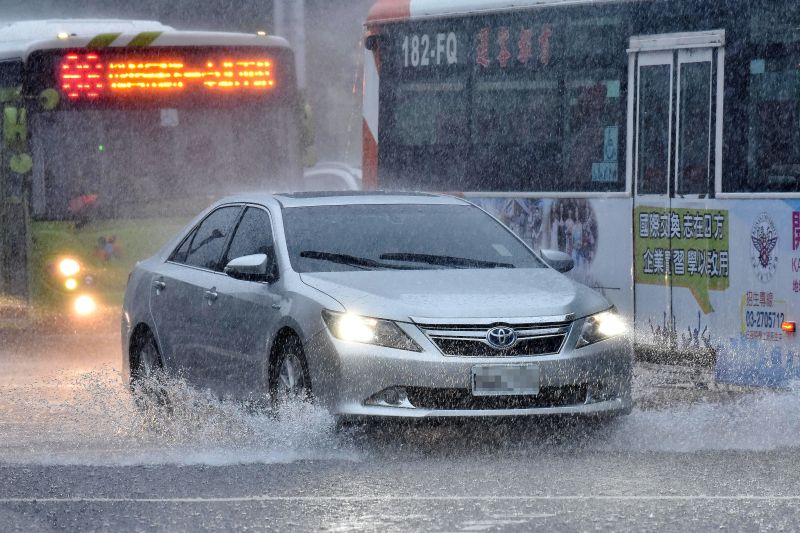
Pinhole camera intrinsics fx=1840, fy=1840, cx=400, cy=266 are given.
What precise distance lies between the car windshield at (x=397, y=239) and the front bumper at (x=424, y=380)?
1.01 metres

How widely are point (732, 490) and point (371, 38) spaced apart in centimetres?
738

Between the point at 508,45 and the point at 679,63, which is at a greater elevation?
the point at 508,45

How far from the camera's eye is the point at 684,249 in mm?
12266

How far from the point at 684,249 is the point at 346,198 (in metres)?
2.53

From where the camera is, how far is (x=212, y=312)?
10812 millimetres

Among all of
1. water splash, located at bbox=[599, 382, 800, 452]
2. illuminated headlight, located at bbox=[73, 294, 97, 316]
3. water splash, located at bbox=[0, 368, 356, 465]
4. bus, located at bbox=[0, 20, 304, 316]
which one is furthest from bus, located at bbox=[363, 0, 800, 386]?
illuminated headlight, located at bbox=[73, 294, 97, 316]

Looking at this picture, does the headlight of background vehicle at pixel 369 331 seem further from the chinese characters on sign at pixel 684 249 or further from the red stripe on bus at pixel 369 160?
the red stripe on bus at pixel 369 160

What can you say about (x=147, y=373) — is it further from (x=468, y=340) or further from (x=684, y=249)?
(x=684, y=249)

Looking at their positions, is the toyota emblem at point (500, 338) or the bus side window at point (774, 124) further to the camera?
the bus side window at point (774, 124)

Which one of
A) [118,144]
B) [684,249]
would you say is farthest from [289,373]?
[118,144]

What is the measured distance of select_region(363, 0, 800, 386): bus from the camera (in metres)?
11.7

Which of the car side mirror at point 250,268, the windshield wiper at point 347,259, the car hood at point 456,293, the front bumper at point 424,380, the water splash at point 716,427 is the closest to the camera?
the front bumper at point 424,380

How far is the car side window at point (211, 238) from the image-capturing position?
11.3 meters

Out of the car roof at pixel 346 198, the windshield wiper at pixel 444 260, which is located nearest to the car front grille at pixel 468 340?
the windshield wiper at pixel 444 260
